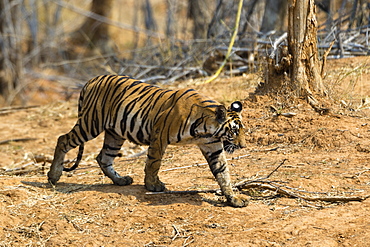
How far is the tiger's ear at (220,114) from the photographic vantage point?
5.29 metres

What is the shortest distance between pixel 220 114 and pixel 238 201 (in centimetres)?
96

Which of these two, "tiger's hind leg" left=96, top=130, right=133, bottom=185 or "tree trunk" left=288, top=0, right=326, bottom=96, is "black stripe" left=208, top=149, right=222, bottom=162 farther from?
"tree trunk" left=288, top=0, right=326, bottom=96

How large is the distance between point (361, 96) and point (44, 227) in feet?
18.9

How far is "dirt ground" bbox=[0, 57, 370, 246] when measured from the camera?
4930 millimetres

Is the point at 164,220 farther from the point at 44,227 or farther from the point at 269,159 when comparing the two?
the point at 269,159

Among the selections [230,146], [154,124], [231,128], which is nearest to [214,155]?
[230,146]

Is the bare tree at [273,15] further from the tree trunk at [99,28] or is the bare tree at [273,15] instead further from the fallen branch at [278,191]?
the tree trunk at [99,28]

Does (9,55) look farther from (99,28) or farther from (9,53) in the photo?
(99,28)

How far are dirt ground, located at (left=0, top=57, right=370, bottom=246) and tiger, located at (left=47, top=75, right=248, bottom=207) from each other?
1.08 ft

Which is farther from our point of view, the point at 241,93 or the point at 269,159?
the point at 241,93

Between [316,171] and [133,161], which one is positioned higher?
[316,171]

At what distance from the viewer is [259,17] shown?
16812mm

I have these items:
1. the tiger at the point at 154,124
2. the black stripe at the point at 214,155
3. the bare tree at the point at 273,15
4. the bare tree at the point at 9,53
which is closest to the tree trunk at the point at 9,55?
the bare tree at the point at 9,53

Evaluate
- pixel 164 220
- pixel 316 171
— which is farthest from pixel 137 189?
pixel 316 171
